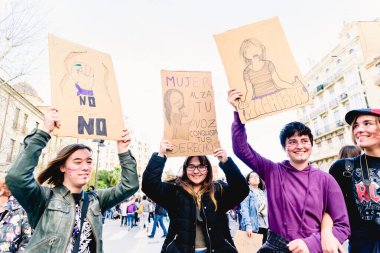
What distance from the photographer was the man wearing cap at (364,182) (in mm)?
2039

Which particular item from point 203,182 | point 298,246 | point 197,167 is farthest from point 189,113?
point 298,246

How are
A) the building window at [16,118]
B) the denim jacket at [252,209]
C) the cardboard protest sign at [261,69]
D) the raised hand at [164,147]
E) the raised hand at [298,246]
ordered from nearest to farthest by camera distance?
1. the raised hand at [298,246]
2. the cardboard protest sign at [261,69]
3. the raised hand at [164,147]
4. the denim jacket at [252,209]
5. the building window at [16,118]

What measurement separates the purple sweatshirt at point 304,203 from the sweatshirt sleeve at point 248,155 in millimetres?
45

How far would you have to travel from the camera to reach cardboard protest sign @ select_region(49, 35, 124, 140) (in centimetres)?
217

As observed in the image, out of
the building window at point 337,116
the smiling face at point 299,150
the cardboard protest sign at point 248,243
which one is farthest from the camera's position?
the building window at point 337,116

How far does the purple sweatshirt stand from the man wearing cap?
0.31m

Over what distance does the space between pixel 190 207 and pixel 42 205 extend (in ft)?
3.97

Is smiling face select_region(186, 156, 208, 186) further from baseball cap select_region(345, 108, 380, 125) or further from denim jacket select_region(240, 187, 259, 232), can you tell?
denim jacket select_region(240, 187, 259, 232)

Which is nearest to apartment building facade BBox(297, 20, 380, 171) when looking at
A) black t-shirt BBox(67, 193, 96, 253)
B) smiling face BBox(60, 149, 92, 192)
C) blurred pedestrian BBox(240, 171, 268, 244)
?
blurred pedestrian BBox(240, 171, 268, 244)

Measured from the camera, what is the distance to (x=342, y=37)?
105 feet

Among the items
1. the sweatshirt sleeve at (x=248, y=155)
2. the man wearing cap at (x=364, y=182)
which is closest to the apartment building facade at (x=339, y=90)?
the man wearing cap at (x=364, y=182)

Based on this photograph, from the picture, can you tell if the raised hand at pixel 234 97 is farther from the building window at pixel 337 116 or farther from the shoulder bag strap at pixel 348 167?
the building window at pixel 337 116

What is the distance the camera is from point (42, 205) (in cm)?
191

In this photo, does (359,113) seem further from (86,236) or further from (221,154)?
(86,236)
